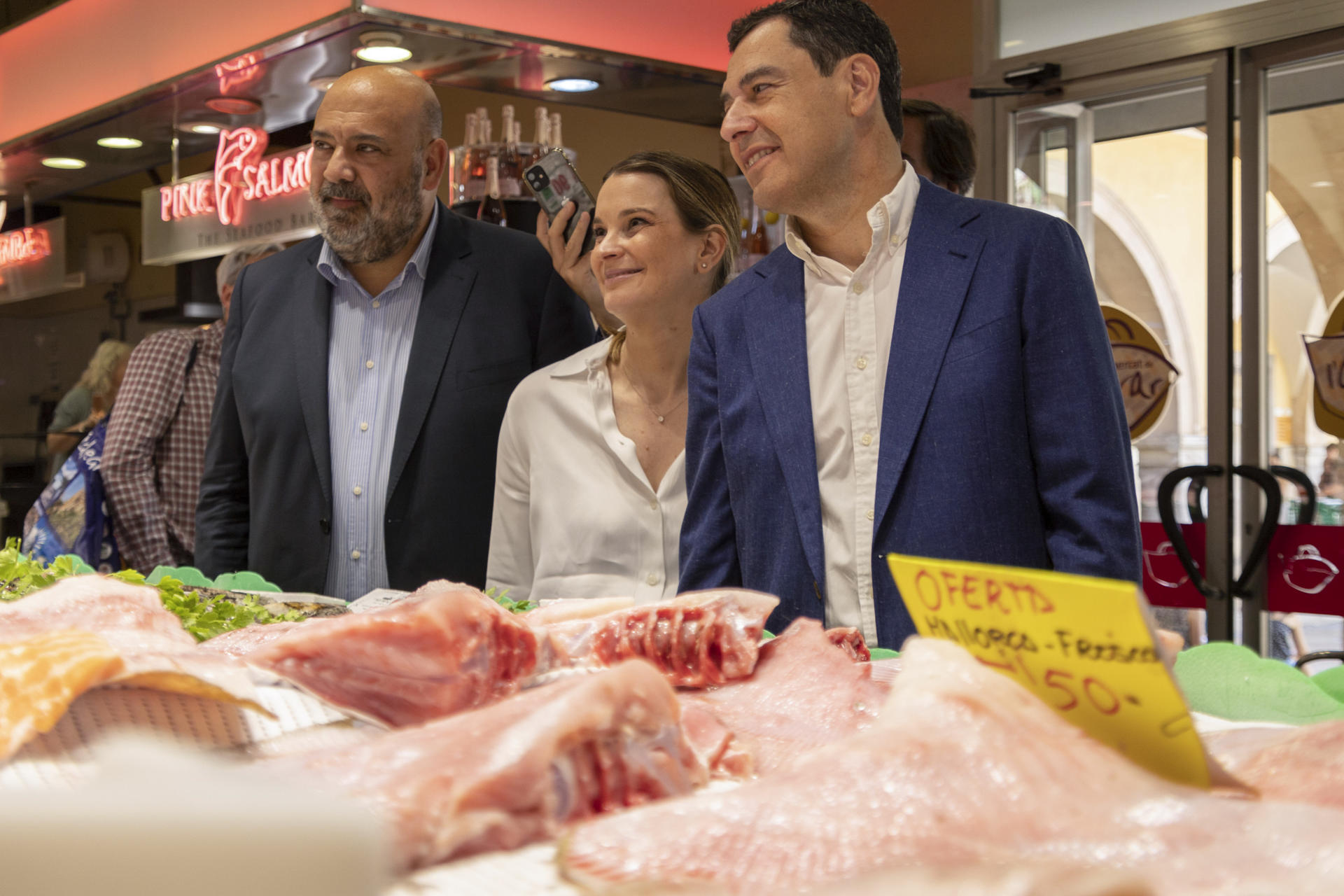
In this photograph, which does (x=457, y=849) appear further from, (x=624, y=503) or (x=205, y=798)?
(x=624, y=503)

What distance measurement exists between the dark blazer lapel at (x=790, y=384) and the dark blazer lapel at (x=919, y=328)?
0.11 metres

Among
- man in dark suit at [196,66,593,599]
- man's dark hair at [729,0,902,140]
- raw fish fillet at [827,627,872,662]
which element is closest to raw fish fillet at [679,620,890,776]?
raw fish fillet at [827,627,872,662]

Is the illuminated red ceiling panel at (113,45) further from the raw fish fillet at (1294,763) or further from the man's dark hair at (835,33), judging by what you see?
the raw fish fillet at (1294,763)

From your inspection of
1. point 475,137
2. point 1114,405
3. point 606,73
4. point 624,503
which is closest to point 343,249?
point 475,137

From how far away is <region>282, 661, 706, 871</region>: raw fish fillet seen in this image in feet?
2.23

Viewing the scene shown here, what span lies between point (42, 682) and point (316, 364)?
2.17 m

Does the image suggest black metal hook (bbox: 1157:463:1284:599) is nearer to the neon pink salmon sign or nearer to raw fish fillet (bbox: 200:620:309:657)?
raw fish fillet (bbox: 200:620:309:657)

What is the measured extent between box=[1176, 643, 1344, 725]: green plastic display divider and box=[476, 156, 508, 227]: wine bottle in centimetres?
272

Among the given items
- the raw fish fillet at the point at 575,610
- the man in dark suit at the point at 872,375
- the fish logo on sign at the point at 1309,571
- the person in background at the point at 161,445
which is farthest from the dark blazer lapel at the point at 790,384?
the fish logo on sign at the point at 1309,571

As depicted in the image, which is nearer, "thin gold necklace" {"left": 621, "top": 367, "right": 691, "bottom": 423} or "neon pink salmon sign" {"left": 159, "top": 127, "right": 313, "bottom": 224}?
"thin gold necklace" {"left": 621, "top": 367, "right": 691, "bottom": 423}

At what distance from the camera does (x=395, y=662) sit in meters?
0.94

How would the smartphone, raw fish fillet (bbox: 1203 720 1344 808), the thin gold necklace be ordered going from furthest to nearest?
the smartphone
the thin gold necklace
raw fish fillet (bbox: 1203 720 1344 808)

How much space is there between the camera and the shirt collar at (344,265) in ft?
9.89

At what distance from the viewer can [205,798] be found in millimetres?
392
